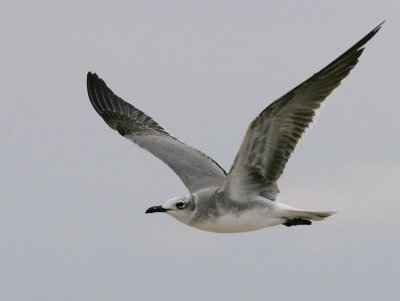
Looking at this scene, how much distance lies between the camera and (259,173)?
62.2ft

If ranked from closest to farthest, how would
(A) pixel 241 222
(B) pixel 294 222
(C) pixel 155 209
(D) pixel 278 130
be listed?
(D) pixel 278 130 → (A) pixel 241 222 → (B) pixel 294 222 → (C) pixel 155 209

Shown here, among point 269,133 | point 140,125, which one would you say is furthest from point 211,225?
point 140,125

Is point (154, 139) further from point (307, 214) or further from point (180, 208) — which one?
point (307, 214)

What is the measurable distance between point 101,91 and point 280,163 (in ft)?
29.8

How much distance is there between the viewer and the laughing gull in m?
17.5

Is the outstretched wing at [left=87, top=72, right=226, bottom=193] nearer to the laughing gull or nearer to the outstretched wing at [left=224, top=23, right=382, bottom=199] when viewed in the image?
the laughing gull

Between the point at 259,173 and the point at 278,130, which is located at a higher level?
the point at 278,130

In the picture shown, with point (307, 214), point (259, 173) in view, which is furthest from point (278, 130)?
point (307, 214)

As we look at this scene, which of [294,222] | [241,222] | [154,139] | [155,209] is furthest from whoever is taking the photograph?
[154,139]

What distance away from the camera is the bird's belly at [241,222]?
1912cm

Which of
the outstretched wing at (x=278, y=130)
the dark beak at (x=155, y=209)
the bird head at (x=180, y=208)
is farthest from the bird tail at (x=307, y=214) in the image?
the dark beak at (x=155, y=209)

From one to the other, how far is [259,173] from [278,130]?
111 cm

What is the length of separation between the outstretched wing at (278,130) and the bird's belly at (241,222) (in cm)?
37

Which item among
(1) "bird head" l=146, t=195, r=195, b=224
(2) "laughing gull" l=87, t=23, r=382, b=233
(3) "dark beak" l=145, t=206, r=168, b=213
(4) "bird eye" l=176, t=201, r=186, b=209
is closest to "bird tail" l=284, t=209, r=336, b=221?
(2) "laughing gull" l=87, t=23, r=382, b=233
